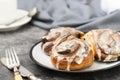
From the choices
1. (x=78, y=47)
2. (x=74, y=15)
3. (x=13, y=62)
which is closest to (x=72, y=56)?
(x=78, y=47)

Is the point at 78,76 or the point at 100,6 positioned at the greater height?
the point at 100,6

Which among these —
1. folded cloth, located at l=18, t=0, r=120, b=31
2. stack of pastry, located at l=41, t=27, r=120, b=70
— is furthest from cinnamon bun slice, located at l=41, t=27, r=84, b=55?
folded cloth, located at l=18, t=0, r=120, b=31

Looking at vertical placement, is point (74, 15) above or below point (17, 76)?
above

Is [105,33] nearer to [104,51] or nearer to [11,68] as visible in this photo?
[104,51]

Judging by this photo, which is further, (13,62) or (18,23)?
(18,23)

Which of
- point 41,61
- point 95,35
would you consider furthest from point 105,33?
point 41,61

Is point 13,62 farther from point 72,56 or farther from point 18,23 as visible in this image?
point 18,23

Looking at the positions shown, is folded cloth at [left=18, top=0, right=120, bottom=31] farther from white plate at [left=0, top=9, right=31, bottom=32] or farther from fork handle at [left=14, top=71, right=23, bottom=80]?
fork handle at [left=14, top=71, right=23, bottom=80]
